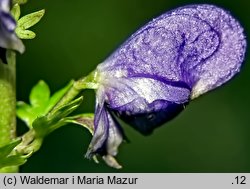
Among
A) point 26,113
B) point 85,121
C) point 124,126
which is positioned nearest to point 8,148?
point 85,121

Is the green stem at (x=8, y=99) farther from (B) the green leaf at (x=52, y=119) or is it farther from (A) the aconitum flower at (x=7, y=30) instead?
(A) the aconitum flower at (x=7, y=30)

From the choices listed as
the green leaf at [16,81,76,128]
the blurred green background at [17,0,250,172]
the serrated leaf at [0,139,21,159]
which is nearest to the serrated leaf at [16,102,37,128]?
the green leaf at [16,81,76,128]

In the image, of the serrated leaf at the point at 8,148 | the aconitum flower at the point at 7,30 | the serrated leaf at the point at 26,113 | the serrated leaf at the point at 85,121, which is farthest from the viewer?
the serrated leaf at the point at 26,113

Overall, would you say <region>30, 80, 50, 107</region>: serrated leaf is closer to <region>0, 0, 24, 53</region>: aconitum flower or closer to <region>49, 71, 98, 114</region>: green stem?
<region>49, 71, 98, 114</region>: green stem

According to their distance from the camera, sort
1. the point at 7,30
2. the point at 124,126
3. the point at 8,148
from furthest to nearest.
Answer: the point at 124,126 < the point at 8,148 < the point at 7,30

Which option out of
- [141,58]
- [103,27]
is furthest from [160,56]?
[103,27]

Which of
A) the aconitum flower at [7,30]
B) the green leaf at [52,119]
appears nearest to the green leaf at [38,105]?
the green leaf at [52,119]

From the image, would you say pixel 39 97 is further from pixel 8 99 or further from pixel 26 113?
pixel 8 99
